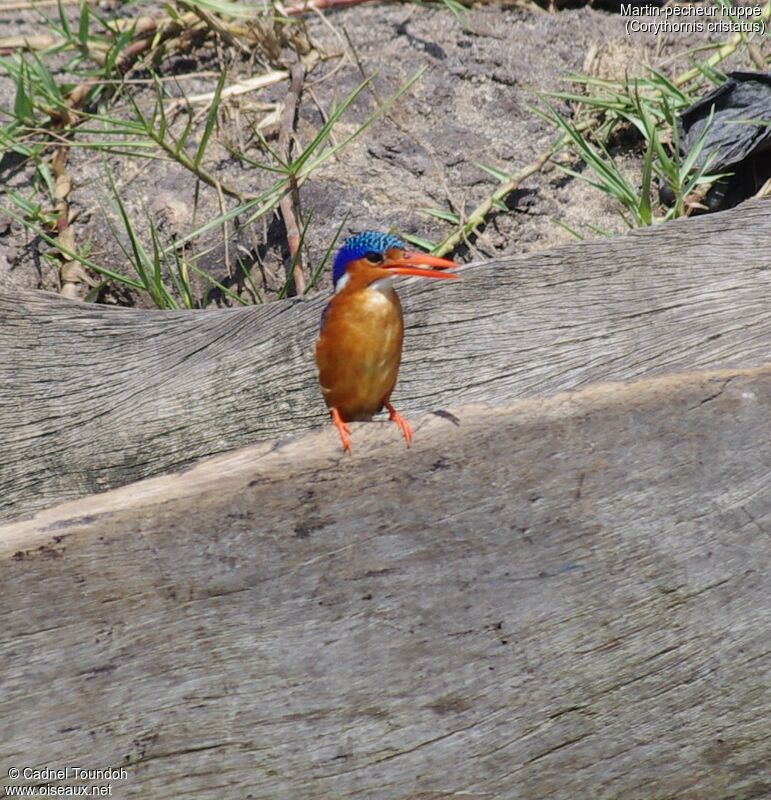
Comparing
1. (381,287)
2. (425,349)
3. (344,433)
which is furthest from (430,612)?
(425,349)

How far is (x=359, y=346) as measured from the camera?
2279 millimetres

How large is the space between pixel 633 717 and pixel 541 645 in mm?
242

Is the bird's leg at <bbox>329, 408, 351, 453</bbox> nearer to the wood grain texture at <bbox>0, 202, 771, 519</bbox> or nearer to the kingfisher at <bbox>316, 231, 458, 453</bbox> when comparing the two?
the kingfisher at <bbox>316, 231, 458, 453</bbox>

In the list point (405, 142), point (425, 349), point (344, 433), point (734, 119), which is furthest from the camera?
point (405, 142)

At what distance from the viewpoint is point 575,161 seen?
3408mm

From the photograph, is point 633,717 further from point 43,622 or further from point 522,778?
point 43,622

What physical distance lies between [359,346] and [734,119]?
1.49m

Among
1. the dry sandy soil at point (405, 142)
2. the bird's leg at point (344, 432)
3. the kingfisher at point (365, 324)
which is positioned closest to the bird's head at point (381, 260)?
the kingfisher at point (365, 324)

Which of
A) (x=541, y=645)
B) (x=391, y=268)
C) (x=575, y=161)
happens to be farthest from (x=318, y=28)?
(x=541, y=645)

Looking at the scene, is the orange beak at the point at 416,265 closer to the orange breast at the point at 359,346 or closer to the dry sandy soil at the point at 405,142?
the orange breast at the point at 359,346

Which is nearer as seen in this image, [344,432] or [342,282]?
[344,432]

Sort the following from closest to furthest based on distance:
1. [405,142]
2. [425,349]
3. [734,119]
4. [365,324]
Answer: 1. [365,324]
2. [425,349]
3. [734,119]
4. [405,142]

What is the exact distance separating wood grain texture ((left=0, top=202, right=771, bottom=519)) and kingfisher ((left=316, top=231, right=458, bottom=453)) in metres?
0.50

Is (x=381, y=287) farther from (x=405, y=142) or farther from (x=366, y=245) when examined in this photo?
(x=405, y=142)
